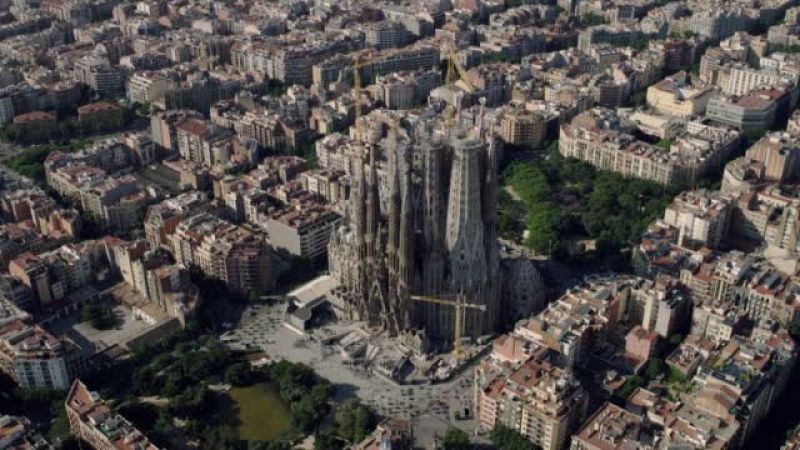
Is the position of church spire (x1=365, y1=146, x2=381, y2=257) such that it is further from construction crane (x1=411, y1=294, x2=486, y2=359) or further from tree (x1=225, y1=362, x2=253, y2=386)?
tree (x1=225, y1=362, x2=253, y2=386)

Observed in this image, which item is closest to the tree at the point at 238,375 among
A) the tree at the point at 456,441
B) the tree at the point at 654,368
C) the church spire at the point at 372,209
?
the church spire at the point at 372,209

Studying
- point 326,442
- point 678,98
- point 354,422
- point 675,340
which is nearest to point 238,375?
point 326,442

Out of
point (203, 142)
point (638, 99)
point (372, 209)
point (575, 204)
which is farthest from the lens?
point (638, 99)

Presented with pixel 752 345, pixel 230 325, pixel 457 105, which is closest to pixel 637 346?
pixel 752 345

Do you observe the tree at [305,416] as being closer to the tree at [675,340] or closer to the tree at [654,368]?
the tree at [654,368]

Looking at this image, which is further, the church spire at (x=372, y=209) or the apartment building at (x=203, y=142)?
the apartment building at (x=203, y=142)

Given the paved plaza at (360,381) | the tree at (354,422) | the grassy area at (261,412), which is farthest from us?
the paved plaza at (360,381)

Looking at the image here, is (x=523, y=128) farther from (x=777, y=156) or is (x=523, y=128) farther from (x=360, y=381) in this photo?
(x=360, y=381)
